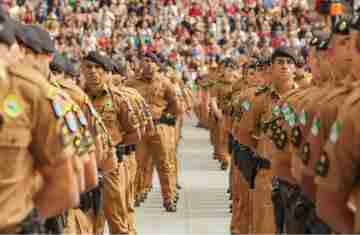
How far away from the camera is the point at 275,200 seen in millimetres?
8305

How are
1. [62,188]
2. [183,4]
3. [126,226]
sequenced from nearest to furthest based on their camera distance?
[62,188] → [126,226] → [183,4]

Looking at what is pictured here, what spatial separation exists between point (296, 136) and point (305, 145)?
2.73 ft

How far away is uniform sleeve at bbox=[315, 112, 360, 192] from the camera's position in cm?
514

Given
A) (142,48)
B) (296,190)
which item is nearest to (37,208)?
(296,190)

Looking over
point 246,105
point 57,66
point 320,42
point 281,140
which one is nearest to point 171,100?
point 246,105

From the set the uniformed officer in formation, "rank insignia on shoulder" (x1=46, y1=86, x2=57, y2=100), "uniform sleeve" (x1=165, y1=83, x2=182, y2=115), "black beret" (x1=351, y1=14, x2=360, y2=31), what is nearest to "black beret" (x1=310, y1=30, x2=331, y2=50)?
the uniformed officer in formation

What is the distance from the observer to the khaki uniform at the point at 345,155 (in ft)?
16.9

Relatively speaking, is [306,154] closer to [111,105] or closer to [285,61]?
[285,61]

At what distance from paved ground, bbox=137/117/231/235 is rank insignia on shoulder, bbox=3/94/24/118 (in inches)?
338

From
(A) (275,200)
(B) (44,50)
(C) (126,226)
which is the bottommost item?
(C) (126,226)

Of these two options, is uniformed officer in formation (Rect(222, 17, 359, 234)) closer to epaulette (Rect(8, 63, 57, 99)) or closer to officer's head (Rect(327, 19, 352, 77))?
officer's head (Rect(327, 19, 352, 77))

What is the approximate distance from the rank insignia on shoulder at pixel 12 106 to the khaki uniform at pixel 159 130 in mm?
10788

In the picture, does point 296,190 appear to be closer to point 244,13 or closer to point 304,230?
point 304,230

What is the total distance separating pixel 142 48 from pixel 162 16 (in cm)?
558
